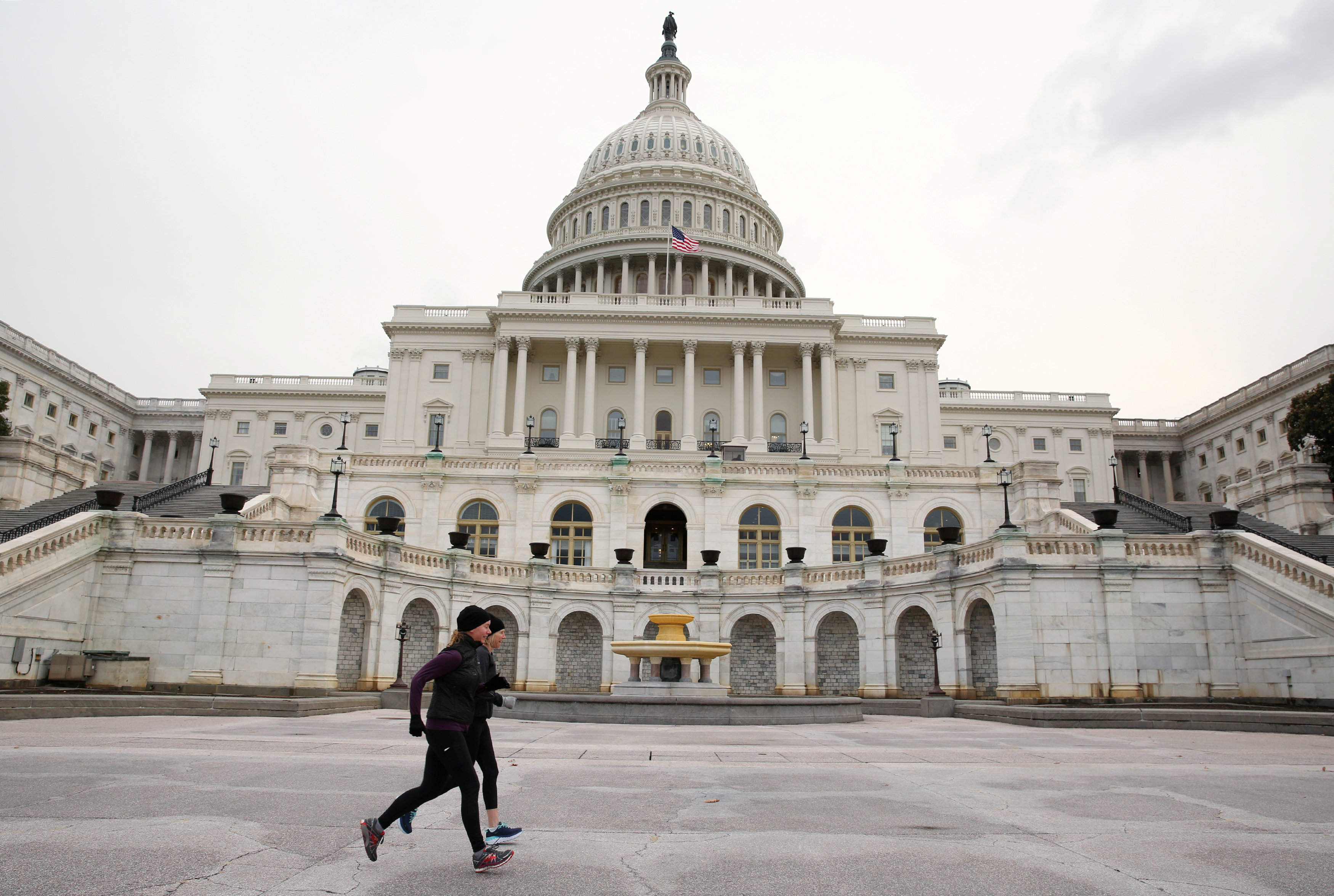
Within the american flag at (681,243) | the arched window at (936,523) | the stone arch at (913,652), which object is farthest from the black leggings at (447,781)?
the american flag at (681,243)

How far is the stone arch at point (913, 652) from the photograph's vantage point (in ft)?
116

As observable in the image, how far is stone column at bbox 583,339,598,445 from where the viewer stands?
7806 centimetres

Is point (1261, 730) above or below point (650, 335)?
below

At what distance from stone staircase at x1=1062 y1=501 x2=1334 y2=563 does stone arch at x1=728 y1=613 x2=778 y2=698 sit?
14.8 m

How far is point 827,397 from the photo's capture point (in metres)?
79.9

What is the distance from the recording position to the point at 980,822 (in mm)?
10117

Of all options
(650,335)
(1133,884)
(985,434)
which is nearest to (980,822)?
(1133,884)

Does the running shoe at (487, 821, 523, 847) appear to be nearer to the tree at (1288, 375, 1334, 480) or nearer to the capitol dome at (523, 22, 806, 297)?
the tree at (1288, 375, 1334, 480)

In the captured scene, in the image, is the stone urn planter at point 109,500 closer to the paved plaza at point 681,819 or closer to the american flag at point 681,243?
the paved plaza at point 681,819

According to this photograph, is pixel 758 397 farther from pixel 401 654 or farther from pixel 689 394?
pixel 401 654

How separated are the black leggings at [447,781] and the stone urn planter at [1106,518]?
2686 centimetres

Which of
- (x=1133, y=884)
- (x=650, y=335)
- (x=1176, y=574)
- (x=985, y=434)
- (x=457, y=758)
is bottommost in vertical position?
(x=1133, y=884)

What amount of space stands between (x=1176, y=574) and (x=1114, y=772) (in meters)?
19.0

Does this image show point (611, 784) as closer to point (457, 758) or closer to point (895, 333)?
point (457, 758)
